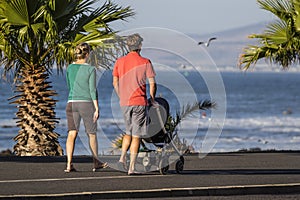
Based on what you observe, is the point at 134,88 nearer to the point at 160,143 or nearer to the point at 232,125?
the point at 160,143

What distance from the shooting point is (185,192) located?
12367 millimetres

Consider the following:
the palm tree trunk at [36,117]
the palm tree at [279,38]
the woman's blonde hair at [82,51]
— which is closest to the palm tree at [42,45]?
the palm tree trunk at [36,117]

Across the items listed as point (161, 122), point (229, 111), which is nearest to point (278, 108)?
point (229, 111)

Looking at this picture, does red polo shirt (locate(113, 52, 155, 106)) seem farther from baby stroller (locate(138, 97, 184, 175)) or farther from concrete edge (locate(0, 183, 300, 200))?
concrete edge (locate(0, 183, 300, 200))

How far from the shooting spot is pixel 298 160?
56.5ft

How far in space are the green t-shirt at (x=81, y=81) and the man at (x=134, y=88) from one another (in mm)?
400

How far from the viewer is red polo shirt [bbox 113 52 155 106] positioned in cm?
1404

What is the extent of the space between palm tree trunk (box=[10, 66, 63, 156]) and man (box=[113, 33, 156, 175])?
246 inches

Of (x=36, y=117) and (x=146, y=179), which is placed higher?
(x=146, y=179)

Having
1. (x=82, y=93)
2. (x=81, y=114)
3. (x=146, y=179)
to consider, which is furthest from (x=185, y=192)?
(x=82, y=93)

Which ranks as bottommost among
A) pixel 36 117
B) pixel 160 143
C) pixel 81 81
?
pixel 36 117

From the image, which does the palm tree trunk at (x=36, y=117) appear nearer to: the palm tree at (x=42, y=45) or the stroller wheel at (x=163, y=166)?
the palm tree at (x=42, y=45)

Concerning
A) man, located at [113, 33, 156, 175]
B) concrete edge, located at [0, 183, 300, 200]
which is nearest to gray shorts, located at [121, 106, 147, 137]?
man, located at [113, 33, 156, 175]

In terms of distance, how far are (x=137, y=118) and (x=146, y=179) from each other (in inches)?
36.0
